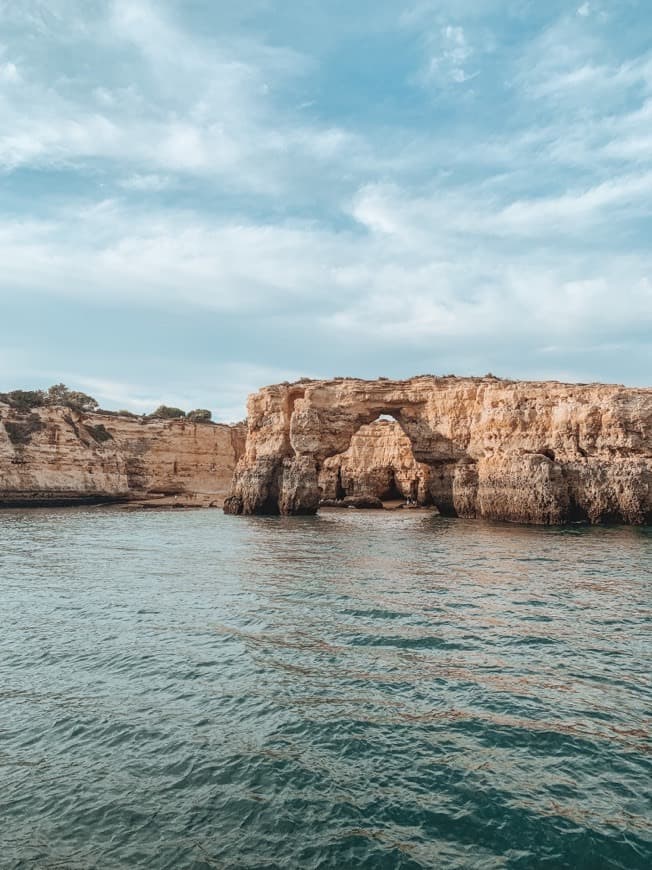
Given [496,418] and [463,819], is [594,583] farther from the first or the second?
[496,418]

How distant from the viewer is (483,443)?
39906mm

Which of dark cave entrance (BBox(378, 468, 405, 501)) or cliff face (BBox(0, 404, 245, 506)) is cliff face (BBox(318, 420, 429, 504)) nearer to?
dark cave entrance (BBox(378, 468, 405, 501))

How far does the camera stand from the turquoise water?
16.8ft

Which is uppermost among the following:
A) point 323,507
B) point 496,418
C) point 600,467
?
point 496,418

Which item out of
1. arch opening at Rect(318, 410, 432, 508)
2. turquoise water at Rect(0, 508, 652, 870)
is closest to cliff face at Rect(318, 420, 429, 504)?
arch opening at Rect(318, 410, 432, 508)

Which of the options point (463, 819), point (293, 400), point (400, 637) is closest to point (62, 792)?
point (463, 819)

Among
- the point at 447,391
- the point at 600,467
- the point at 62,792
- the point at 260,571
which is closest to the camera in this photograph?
the point at 62,792

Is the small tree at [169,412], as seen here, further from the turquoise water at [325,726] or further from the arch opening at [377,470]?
the turquoise water at [325,726]

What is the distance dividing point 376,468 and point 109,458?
1123 inches

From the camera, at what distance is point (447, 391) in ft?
141

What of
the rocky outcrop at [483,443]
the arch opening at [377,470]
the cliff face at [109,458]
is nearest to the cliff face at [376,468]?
the arch opening at [377,470]

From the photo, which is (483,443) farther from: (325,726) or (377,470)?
(325,726)

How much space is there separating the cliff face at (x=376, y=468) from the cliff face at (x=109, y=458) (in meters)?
12.3

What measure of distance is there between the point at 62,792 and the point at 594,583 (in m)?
14.2
